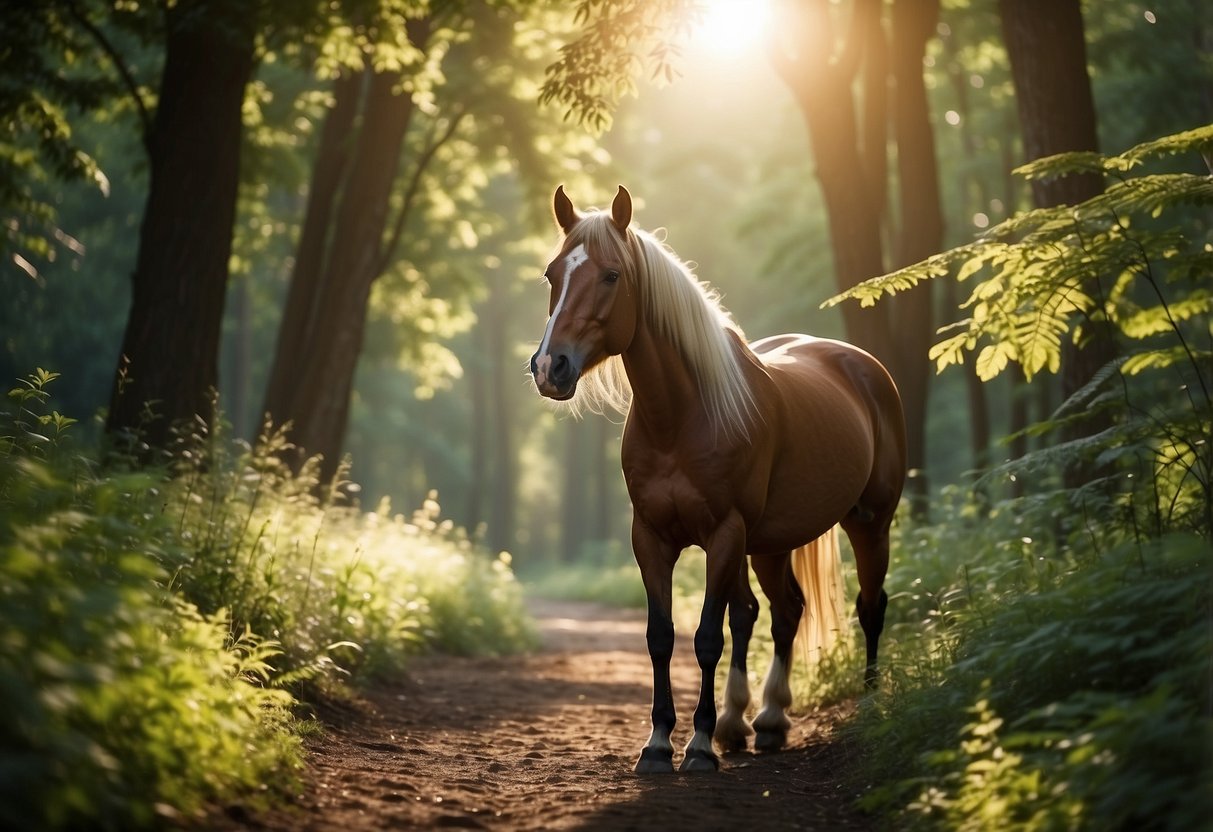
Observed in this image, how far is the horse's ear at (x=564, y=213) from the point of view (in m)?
6.16

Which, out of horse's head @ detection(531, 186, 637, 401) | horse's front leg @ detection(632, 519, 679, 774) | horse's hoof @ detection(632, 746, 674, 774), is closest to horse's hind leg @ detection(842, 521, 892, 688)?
horse's front leg @ detection(632, 519, 679, 774)

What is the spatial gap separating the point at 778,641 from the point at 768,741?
734mm

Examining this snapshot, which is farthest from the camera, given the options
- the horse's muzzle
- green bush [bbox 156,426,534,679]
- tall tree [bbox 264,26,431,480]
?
tall tree [bbox 264,26,431,480]

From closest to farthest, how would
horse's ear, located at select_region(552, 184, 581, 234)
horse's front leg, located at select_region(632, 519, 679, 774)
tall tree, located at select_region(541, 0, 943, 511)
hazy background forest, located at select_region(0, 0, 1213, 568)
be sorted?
1. horse's front leg, located at select_region(632, 519, 679, 774)
2. horse's ear, located at select_region(552, 184, 581, 234)
3. tall tree, located at select_region(541, 0, 943, 511)
4. hazy background forest, located at select_region(0, 0, 1213, 568)

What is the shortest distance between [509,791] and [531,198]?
13124mm

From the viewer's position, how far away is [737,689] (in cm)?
674

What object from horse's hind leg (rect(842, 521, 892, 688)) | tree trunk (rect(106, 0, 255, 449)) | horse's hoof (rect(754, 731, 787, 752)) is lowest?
horse's hoof (rect(754, 731, 787, 752))

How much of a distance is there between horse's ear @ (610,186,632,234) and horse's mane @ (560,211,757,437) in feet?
0.14

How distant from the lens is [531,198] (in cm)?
1766

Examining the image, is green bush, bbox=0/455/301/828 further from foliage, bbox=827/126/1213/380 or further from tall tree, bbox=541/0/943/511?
tall tree, bbox=541/0/943/511

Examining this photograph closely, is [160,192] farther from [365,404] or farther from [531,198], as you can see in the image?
[365,404]

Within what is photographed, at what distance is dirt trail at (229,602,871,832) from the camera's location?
4762 millimetres

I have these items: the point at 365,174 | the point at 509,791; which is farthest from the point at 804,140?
the point at 509,791

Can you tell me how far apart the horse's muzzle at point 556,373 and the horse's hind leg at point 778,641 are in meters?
2.40
